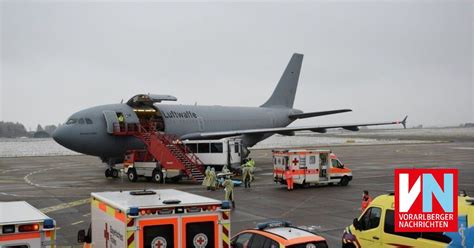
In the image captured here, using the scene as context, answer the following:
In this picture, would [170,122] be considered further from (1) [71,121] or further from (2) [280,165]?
(2) [280,165]

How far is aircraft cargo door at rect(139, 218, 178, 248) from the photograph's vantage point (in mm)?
8062

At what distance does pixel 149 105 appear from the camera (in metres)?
36.8

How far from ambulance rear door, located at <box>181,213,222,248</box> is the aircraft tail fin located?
1689 inches

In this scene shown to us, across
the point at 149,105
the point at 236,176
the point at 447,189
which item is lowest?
the point at 236,176

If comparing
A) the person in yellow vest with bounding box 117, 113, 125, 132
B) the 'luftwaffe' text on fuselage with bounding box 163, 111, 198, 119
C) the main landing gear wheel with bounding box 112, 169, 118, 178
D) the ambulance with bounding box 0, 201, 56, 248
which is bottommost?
the main landing gear wheel with bounding box 112, 169, 118, 178

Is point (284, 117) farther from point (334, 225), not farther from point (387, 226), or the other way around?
point (387, 226)

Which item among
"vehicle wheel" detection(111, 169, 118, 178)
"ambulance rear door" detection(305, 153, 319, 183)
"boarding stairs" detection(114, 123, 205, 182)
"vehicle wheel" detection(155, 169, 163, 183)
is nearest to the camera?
"ambulance rear door" detection(305, 153, 319, 183)

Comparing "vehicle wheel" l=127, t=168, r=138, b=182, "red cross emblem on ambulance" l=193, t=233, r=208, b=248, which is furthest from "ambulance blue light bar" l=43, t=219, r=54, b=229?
"vehicle wheel" l=127, t=168, r=138, b=182

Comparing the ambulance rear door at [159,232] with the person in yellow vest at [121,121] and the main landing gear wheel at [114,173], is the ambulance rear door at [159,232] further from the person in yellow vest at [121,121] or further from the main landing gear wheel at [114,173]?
the main landing gear wheel at [114,173]

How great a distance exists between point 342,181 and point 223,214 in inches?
796

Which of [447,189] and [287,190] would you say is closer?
[447,189]

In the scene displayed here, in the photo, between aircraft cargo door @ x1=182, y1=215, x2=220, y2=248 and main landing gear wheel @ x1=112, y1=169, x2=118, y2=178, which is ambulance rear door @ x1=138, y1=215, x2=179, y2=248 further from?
main landing gear wheel @ x1=112, y1=169, x2=118, y2=178

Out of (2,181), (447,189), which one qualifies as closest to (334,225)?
(447,189)

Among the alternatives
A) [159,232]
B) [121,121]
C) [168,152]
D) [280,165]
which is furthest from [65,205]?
[159,232]
